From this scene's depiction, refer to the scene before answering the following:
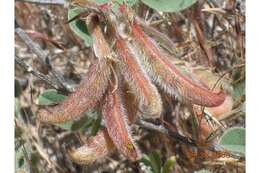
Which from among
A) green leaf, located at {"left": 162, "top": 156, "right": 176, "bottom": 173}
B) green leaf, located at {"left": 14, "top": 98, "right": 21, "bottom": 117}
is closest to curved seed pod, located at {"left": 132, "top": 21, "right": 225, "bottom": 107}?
green leaf, located at {"left": 162, "top": 156, "right": 176, "bottom": 173}

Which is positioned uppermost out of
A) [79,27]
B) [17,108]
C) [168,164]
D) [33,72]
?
[79,27]

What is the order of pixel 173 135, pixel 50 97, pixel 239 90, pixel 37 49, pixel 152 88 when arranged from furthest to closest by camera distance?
pixel 37 49 < pixel 50 97 < pixel 173 135 < pixel 239 90 < pixel 152 88

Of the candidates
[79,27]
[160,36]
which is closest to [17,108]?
[79,27]

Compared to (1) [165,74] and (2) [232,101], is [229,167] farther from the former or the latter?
(1) [165,74]

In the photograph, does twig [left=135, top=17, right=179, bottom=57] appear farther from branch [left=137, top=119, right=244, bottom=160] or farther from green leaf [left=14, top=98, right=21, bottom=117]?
green leaf [left=14, top=98, right=21, bottom=117]

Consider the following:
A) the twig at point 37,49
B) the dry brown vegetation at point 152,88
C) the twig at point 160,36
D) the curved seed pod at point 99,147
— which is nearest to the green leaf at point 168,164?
the dry brown vegetation at point 152,88

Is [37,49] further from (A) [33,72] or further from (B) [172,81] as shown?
(B) [172,81]

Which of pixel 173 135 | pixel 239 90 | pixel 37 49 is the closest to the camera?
pixel 239 90
